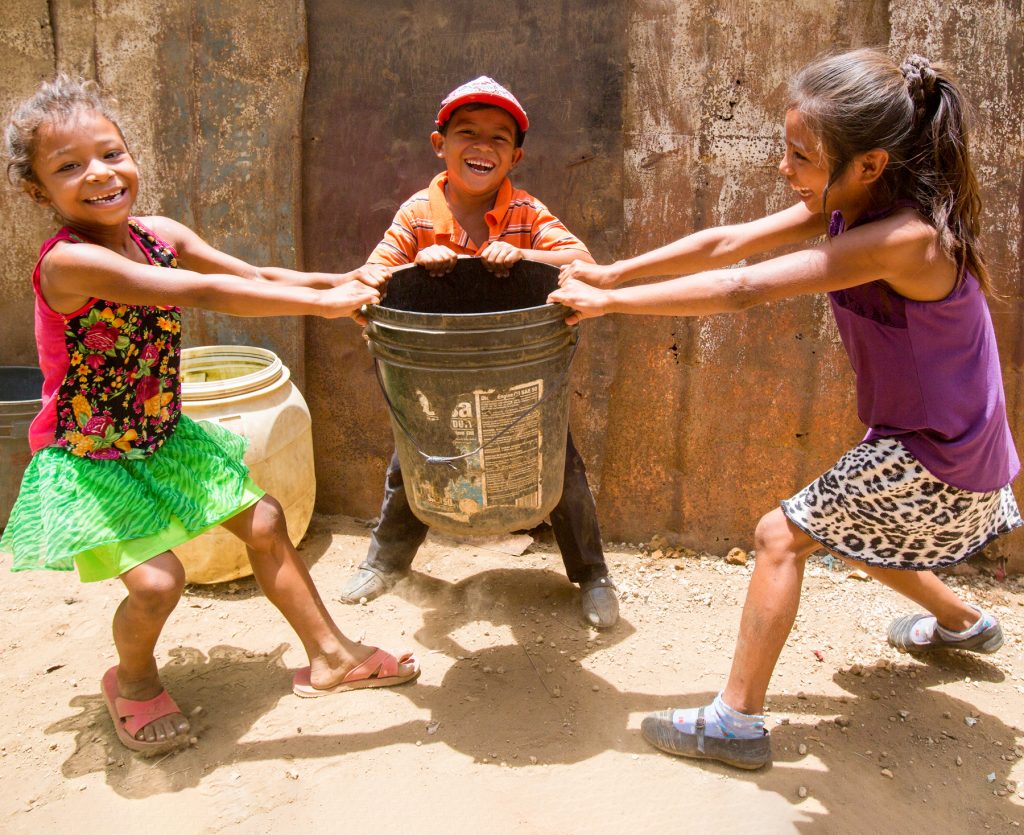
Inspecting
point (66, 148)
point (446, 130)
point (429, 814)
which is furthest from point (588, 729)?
point (66, 148)

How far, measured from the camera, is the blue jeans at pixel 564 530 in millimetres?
3203

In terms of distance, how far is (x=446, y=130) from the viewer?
9.68 ft

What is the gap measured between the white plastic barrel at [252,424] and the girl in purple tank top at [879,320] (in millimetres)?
1460

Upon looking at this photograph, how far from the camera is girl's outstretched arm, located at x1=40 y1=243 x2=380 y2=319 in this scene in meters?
2.25

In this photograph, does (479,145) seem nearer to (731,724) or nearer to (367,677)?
(367,677)

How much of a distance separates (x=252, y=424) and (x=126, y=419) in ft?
2.70

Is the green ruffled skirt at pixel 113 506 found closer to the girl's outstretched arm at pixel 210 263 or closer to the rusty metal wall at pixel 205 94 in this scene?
the girl's outstretched arm at pixel 210 263

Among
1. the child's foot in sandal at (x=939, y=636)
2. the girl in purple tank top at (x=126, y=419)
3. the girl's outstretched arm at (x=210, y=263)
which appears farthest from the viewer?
the child's foot in sandal at (x=939, y=636)

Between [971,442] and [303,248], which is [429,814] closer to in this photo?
[971,442]

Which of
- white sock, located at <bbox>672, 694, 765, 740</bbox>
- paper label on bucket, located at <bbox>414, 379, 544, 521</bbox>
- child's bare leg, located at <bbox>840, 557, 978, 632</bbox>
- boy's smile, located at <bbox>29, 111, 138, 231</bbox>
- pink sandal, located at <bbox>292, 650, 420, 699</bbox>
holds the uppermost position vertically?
boy's smile, located at <bbox>29, 111, 138, 231</bbox>

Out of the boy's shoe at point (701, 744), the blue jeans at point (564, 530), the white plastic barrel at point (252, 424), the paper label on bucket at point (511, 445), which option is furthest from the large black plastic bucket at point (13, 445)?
the boy's shoe at point (701, 744)

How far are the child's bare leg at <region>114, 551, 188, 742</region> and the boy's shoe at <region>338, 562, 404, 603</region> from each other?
82 cm

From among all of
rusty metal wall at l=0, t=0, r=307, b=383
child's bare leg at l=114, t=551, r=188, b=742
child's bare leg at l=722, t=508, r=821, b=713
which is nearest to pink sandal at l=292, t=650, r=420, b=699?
child's bare leg at l=114, t=551, r=188, b=742

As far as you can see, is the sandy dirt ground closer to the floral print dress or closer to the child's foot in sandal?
the child's foot in sandal
